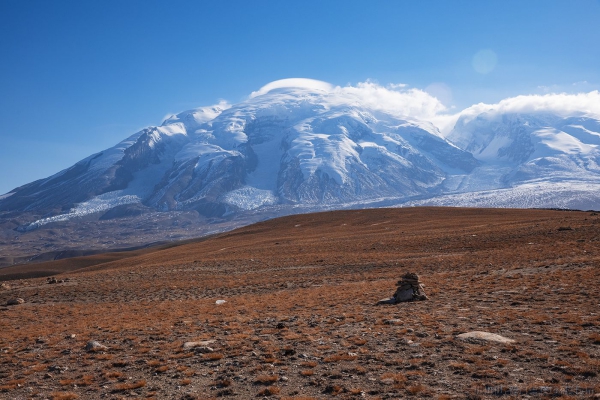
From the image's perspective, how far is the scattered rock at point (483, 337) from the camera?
13.5 m

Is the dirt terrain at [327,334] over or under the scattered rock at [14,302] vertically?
under

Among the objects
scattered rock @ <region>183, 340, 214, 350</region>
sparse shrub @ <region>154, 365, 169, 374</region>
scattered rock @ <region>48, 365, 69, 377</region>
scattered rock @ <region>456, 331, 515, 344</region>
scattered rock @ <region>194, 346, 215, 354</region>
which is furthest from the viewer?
scattered rock @ <region>183, 340, 214, 350</region>

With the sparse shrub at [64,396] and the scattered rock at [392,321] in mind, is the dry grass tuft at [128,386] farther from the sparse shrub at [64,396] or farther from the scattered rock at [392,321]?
the scattered rock at [392,321]

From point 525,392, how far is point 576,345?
3896 millimetres

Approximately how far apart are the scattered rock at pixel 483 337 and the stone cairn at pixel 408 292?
7.26 metres

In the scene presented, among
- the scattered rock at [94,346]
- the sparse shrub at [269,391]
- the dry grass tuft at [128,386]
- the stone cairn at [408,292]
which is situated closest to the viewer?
the sparse shrub at [269,391]

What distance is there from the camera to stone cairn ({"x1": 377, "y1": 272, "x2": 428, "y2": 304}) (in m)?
21.7

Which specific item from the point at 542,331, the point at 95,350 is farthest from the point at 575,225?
the point at 95,350

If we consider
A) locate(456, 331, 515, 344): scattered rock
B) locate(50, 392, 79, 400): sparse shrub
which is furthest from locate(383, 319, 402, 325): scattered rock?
locate(50, 392, 79, 400): sparse shrub

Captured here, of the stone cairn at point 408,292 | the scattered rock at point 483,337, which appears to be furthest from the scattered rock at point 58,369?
the stone cairn at point 408,292

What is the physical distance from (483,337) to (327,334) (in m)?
5.48

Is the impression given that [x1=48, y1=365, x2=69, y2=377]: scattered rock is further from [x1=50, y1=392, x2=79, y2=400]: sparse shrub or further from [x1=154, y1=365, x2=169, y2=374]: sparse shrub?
[x1=154, y1=365, x2=169, y2=374]: sparse shrub

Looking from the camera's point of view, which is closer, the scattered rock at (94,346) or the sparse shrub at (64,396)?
the sparse shrub at (64,396)

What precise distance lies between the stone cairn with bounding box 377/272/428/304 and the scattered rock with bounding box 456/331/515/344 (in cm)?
726
